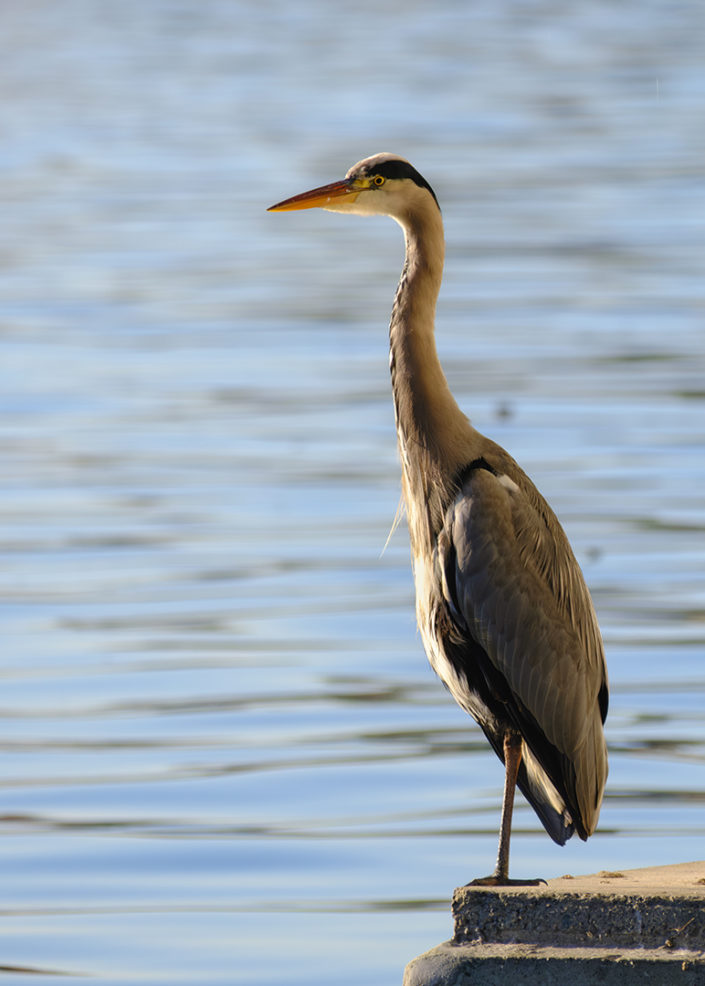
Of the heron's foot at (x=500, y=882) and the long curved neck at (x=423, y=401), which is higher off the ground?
the long curved neck at (x=423, y=401)

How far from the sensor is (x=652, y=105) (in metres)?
37.4

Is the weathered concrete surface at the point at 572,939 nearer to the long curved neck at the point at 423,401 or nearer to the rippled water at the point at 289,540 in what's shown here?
the long curved neck at the point at 423,401

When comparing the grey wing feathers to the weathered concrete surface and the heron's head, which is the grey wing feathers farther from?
the weathered concrete surface

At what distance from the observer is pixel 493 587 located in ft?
18.3

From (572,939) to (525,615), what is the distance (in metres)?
1.20

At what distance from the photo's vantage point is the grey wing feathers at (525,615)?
559 centimetres

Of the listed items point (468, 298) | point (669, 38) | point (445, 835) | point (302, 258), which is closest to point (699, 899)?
point (445, 835)

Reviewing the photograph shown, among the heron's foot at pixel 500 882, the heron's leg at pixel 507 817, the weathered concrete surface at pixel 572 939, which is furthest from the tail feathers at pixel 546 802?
the weathered concrete surface at pixel 572 939

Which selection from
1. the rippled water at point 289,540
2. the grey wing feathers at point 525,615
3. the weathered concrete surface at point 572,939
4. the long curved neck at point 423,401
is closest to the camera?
the weathered concrete surface at point 572,939

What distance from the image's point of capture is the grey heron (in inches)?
221

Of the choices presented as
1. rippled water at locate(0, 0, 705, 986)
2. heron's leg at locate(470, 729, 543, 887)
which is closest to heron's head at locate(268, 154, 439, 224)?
heron's leg at locate(470, 729, 543, 887)

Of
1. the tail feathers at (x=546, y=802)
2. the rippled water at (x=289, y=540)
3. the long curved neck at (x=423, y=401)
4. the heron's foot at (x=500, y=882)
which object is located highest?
the long curved neck at (x=423, y=401)

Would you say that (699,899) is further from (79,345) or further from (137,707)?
(79,345)

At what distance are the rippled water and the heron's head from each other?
2.36m
